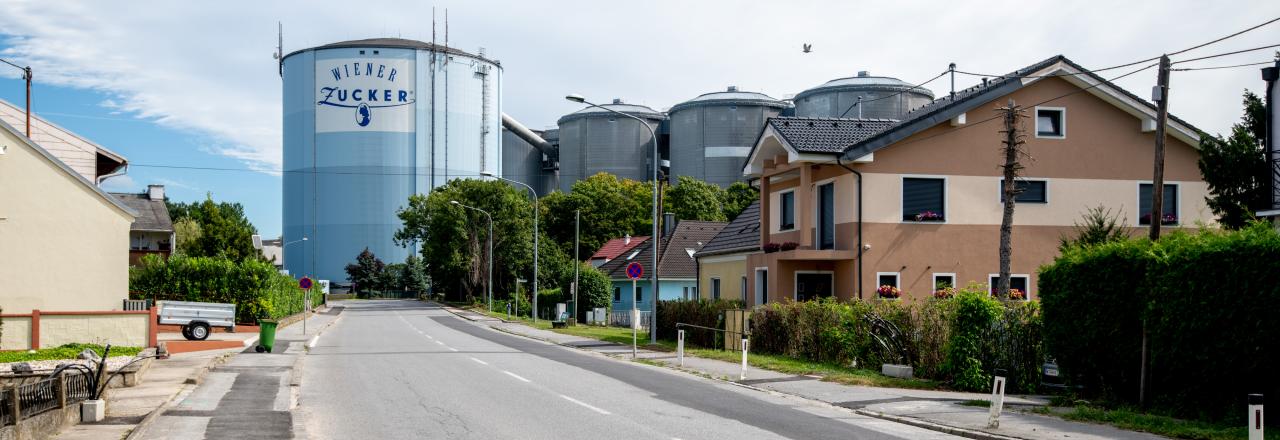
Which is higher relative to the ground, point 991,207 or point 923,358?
point 991,207

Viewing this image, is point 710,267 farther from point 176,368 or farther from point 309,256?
point 309,256

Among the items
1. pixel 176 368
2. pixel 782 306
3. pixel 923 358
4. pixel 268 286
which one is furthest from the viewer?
pixel 268 286

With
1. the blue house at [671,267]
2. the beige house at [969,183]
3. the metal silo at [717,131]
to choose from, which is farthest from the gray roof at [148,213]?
the beige house at [969,183]

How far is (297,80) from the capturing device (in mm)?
105062

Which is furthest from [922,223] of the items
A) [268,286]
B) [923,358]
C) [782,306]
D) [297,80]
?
[297,80]

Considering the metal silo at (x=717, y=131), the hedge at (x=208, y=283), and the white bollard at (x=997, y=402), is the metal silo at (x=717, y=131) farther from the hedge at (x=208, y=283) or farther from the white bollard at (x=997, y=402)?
the white bollard at (x=997, y=402)

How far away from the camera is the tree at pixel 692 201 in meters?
94.0

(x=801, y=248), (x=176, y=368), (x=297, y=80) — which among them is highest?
(x=297, y=80)

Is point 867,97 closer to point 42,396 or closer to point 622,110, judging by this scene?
point 622,110

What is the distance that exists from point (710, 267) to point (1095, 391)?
1009 inches

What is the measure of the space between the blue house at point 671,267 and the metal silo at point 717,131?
33142mm

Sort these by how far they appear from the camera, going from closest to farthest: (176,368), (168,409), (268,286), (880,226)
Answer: (168,409) → (176,368) → (880,226) → (268,286)

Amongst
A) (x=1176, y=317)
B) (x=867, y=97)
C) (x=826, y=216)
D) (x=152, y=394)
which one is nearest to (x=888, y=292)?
(x=826, y=216)

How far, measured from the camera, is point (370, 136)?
102 meters
